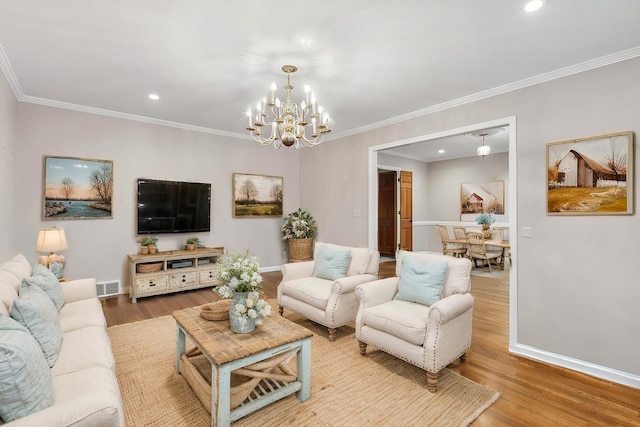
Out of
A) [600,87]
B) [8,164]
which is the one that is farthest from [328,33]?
[8,164]

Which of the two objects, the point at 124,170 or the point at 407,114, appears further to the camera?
the point at 124,170

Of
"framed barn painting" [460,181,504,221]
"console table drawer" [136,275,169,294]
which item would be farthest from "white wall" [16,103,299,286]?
"framed barn painting" [460,181,504,221]

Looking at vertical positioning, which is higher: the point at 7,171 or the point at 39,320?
the point at 7,171

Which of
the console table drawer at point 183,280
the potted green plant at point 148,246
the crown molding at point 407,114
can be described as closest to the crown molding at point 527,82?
the crown molding at point 407,114

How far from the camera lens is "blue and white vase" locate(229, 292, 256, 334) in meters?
2.14

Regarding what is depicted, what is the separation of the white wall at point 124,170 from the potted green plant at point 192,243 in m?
0.12

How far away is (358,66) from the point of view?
9.64 ft

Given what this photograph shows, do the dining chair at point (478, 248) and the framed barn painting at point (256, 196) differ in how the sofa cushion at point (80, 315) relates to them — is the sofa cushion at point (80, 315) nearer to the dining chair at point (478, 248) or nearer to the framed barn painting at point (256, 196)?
the framed barn painting at point (256, 196)

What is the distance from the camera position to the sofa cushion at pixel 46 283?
2.24m

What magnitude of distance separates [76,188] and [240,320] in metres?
3.63

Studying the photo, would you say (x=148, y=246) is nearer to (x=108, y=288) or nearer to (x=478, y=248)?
(x=108, y=288)

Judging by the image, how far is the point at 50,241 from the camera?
11.3 ft

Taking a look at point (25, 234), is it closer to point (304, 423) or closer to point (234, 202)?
point (234, 202)

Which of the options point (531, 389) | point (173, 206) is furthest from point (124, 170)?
point (531, 389)
